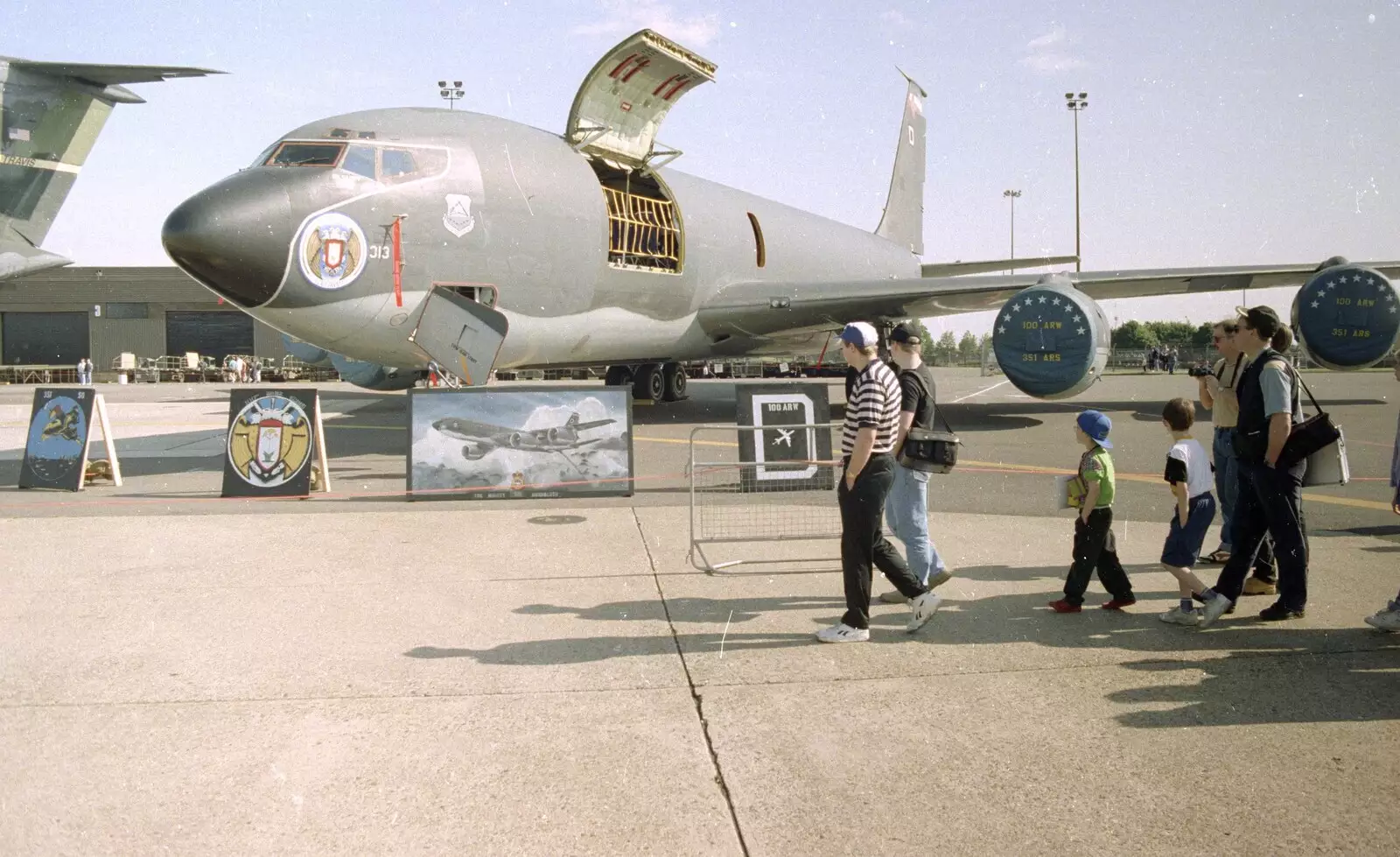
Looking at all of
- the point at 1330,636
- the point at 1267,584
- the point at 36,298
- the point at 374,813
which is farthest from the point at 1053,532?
the point at 36,298

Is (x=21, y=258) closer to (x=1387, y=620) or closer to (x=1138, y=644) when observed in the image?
(x=1138, y=644)

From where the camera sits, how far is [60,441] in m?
10.6

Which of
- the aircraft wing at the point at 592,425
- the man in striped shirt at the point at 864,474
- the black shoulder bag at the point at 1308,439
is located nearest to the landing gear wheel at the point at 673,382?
the aircraft wing at the point at 592,425

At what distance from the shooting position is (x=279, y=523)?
27.4ft

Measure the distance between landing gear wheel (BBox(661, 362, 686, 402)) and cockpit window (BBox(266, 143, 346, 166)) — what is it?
37.4 ft

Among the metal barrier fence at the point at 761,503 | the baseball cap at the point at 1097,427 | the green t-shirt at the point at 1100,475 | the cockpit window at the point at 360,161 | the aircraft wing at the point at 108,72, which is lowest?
the metal barrier fence at the point at 761,503

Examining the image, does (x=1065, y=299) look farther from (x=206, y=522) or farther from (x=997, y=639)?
(x=206, y=522)

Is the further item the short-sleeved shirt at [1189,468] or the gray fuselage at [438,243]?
the gray fuselage at [438,243]

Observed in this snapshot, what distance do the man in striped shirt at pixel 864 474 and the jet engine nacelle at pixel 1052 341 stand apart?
11011mm

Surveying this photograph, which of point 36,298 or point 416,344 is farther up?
point 36,298

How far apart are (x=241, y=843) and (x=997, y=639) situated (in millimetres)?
3656

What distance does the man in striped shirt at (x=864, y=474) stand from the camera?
4930mm

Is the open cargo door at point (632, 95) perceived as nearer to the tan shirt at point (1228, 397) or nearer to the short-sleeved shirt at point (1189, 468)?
the tan shirt at point (1228, 397)

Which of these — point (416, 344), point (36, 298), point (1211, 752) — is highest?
point (36, 298)
